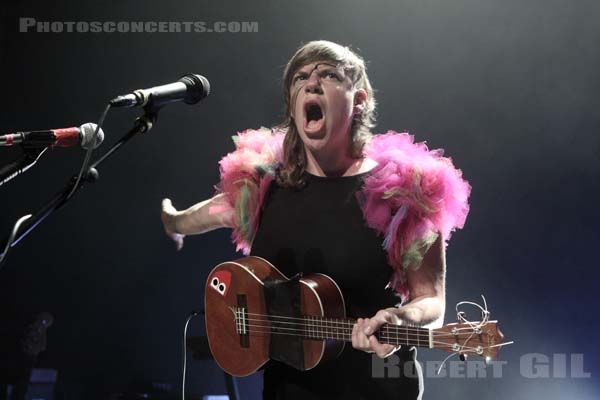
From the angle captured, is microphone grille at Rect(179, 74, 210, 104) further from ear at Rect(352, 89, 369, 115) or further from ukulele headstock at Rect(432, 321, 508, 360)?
ukulele headstock at Rect(432, 321, 508, 360)

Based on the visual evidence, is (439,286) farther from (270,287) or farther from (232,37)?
(232,37)

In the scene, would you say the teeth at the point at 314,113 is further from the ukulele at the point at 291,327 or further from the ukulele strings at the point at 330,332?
the ukulele strings at the point at 330,332

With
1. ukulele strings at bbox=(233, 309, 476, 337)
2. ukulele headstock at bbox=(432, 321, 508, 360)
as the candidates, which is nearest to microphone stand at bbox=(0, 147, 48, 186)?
ukulele strings at bbox=(233, 309, 476, 337)

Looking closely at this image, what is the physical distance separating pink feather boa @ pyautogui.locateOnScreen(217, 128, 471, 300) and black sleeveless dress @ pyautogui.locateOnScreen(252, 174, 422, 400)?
45 mm

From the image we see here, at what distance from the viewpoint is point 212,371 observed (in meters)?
4.34

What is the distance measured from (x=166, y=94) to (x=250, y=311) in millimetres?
757

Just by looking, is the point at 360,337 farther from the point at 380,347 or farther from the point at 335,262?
the point at 335,262

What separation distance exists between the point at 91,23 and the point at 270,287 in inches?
121

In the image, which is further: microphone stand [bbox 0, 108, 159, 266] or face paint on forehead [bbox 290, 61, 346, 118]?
face paint on forehead [bbox 290, 61, 346, 118]

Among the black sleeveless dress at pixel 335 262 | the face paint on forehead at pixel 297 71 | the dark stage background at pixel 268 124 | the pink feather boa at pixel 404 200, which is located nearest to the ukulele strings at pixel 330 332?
the black sleeveless dress at pixel 335 262

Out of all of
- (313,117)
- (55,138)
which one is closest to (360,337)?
(313,117)

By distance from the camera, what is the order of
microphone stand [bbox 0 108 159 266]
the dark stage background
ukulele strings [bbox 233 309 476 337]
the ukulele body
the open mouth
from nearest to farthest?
microphone stand [bbox 0 108 159 266] → ukulele strings [bbox 233 309 476 337] → the ukulele body → the open mouth → the dark stage background

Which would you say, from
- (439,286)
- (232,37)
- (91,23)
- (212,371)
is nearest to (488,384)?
(212,371)

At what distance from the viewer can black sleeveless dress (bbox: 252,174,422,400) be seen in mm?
2027
